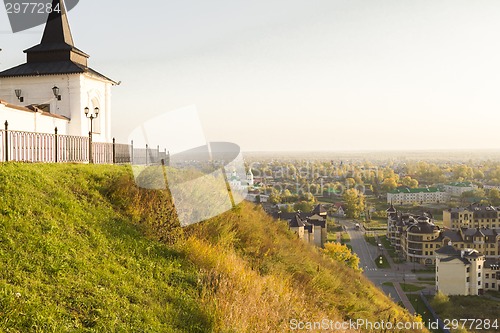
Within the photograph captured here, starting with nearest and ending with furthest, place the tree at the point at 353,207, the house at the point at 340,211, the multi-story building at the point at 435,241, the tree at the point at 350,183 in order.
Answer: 1. the multi-story building at the point at 435,241
2. the tree at the point at 353,207
3. the house at the point at 340,211
4. the tree at the point at 350,183

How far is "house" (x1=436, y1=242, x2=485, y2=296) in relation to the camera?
30938mm

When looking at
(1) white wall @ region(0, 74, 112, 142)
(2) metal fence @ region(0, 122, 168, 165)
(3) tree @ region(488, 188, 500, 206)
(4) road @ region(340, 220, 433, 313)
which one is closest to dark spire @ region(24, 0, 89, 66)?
(1) white wall @ region(0, 74, 112, 142)

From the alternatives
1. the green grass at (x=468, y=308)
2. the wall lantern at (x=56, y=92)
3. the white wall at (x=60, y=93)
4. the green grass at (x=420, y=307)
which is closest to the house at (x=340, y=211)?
the green grass at (x=468, y=308)

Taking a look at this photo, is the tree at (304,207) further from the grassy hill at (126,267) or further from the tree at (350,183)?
the grassy hill at (126,267)

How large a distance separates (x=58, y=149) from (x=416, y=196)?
78211 mm

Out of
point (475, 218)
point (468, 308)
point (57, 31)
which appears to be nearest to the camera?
point (57, 31)

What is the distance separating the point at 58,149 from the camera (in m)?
11.1

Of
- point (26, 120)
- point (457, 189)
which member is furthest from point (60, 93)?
point (457, 189)

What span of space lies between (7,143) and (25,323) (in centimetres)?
639

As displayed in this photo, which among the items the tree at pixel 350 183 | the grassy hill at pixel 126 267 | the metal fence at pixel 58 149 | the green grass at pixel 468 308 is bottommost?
the green grass at pixel 468 308

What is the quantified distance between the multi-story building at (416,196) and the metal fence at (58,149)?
69644 mm

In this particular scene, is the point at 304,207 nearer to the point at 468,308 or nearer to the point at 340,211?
the point at 340,211

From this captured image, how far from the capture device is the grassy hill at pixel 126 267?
433cm

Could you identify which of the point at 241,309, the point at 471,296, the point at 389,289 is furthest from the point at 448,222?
the point at 241,309
